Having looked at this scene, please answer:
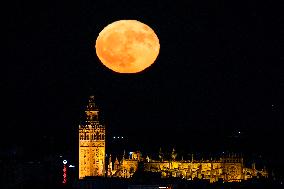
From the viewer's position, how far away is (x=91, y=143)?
390 ft

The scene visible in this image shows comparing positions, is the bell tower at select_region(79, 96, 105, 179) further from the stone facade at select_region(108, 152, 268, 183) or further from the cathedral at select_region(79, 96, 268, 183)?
the stone facade at select_region(108, 152, 268, 183)

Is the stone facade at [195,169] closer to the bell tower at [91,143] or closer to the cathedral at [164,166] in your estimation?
the cathedral at [164,166]

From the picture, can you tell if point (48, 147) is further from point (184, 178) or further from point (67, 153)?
point (184, 178)

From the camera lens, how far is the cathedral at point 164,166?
10975cm

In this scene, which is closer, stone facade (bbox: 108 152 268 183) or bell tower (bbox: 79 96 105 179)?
stone facade (bbox: 108 152 268 183)

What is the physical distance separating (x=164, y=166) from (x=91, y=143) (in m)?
12.2

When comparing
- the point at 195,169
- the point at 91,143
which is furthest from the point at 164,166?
the point at 91,143

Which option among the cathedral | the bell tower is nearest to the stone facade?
the cathedral

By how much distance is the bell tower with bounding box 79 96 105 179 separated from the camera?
11538 centimetres

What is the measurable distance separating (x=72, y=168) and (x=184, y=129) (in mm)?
55622

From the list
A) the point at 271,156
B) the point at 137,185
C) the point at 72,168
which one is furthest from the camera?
the point at 271,156

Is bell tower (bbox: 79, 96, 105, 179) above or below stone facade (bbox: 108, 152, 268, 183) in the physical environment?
above

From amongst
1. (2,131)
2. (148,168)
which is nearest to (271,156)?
(2,131)

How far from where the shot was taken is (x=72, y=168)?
14275 cm
